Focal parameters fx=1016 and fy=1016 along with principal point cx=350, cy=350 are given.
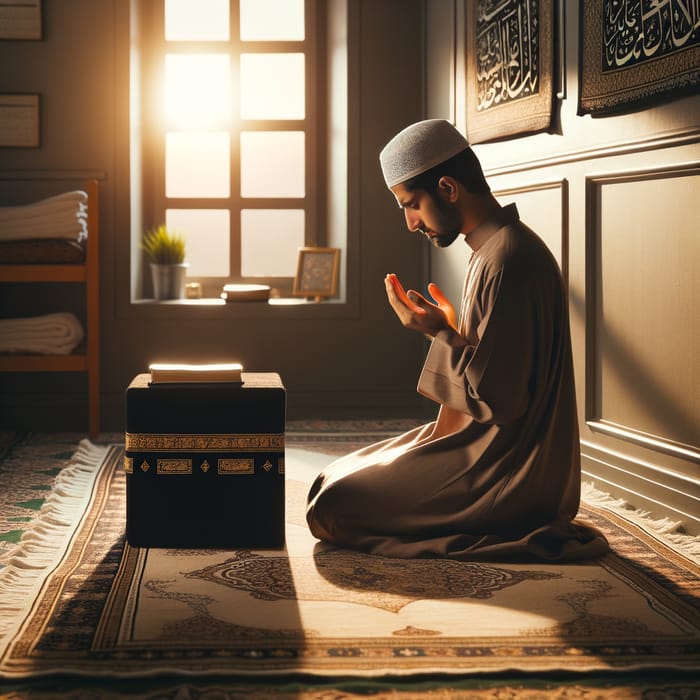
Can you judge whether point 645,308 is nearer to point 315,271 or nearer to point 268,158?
point 315,271

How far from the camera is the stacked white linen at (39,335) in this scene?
4789 mm

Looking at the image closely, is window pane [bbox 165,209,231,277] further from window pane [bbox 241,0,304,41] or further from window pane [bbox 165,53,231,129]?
window pane [bbox 241,0,304,41]

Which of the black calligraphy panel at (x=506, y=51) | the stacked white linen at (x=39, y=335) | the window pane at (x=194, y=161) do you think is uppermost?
the black calligraphy panel at (x=506, y=51)

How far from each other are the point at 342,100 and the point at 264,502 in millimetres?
3167

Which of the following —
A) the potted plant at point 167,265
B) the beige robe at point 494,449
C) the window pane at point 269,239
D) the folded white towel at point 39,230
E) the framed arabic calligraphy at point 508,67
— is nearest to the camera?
the beige robe at point 494,449

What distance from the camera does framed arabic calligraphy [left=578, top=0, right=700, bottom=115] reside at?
297cm

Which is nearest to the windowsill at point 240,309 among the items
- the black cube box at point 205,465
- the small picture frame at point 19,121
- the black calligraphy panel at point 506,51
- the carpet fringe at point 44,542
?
the small picture frame at point 19,121

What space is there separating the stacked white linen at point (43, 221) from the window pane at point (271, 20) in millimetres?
1602

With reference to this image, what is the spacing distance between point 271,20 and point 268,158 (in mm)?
764

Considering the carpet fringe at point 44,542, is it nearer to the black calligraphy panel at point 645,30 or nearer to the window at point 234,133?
the window at point 234,133

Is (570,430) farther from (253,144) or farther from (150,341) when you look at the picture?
(253,144)

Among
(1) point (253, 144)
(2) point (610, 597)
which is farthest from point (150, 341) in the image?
(2) point (610, 597)

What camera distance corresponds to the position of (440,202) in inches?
108

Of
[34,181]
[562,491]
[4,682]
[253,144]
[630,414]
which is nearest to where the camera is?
[4,682]
